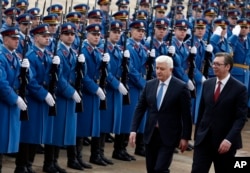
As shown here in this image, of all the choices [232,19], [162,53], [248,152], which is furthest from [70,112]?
[232,19]

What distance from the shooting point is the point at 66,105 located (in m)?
12.8

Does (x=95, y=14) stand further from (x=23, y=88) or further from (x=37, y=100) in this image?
(x=23, y=88)

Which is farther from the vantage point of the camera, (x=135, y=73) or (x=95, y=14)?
(x=95, y=14)

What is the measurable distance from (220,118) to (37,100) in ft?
9.49

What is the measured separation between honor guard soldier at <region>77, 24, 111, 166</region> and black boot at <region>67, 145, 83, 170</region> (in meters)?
0.16

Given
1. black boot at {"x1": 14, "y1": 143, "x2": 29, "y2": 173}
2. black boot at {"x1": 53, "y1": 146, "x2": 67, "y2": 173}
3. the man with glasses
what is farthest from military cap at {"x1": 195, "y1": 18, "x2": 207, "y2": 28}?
black boot at {"x1": 14, "y1": 143, "x2": 29, "y2": 173}

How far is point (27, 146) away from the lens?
12.2 m

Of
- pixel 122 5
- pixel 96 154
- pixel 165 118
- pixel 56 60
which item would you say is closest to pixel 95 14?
pixel 96 154

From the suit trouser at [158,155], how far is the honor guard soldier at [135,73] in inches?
131

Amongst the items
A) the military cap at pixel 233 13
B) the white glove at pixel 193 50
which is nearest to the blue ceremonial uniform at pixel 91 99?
the white glove at pixel 193 50

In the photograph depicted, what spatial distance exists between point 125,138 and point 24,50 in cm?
285

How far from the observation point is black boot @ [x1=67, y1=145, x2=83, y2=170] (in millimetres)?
12922

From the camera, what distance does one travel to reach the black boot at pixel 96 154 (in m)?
13.4

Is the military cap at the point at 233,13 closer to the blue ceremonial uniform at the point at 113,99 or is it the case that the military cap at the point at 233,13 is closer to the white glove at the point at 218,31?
the white glove at the point at 218,31
